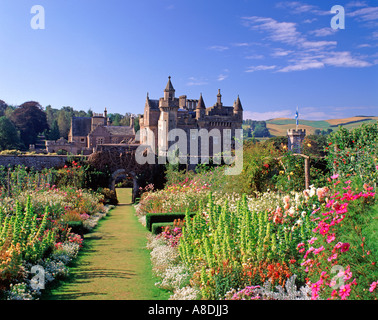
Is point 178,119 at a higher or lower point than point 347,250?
higher

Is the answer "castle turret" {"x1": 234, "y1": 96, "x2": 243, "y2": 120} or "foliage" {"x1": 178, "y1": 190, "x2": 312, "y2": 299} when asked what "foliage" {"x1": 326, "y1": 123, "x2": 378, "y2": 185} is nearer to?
"foliage" {"x1": 178, "y1": 190, "x2": 312, "y2": 299}

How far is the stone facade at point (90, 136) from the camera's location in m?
49.7

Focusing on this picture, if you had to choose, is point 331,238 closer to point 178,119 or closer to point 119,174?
point 119,174

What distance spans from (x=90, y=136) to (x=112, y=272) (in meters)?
44.7

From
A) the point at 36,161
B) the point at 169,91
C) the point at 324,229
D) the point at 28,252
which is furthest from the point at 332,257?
the point at 169,91

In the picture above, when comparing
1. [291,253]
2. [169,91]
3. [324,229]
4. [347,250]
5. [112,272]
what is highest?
[169,91]

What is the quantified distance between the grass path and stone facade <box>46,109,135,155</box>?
125ft

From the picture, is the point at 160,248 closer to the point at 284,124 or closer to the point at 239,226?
the point at 239,226

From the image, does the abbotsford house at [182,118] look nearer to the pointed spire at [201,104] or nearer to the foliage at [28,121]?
the pointed spire at [201,104]

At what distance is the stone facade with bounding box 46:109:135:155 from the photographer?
49656mm

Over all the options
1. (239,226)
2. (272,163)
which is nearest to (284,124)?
(272,163)

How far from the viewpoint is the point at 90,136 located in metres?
49.5

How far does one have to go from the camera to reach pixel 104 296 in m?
5.24

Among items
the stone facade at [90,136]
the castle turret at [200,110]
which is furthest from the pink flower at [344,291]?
the stone facade at [90,136]
